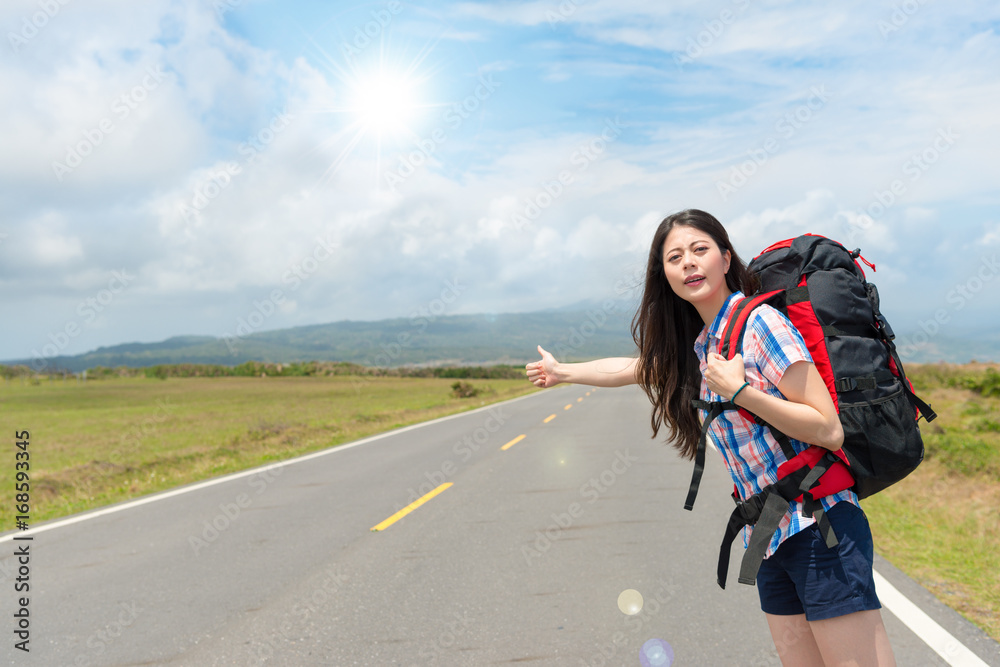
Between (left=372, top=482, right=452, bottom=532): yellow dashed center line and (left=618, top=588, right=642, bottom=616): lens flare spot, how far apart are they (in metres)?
2.97

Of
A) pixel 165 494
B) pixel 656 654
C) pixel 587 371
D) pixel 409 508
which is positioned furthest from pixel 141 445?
pixel 587 371

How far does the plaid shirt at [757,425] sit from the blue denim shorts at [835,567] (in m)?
0.04

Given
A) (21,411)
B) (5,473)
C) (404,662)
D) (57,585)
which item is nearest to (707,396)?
(404,662)

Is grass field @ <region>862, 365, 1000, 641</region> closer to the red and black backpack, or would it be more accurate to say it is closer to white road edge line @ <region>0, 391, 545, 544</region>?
the red and black backpack

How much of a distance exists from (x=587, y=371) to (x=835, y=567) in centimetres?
122

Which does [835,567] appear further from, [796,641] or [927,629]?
[927,629]

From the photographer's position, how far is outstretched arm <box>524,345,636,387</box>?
9.31 ft

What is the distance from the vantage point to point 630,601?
15.5 ft

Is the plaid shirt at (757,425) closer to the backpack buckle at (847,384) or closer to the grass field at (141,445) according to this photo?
the backpack buckle at (847,384)

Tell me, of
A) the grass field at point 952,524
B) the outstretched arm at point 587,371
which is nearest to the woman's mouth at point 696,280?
→ the outstretched arm at point 587,371

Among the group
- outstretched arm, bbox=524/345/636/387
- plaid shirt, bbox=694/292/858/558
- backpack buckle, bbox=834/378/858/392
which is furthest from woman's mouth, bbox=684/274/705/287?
outstretched arm, bbox=524/345/636/387

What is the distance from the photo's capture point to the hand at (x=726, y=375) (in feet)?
6.48

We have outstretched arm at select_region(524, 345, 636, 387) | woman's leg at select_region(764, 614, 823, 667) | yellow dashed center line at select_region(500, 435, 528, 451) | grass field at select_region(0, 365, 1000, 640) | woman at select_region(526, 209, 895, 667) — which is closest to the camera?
woman at select_region(526, 209, 895, 667)

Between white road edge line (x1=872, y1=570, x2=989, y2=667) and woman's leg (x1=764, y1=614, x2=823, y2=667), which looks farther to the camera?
white road edge line (x1=872, y1=570, x2=989, y2=667)
